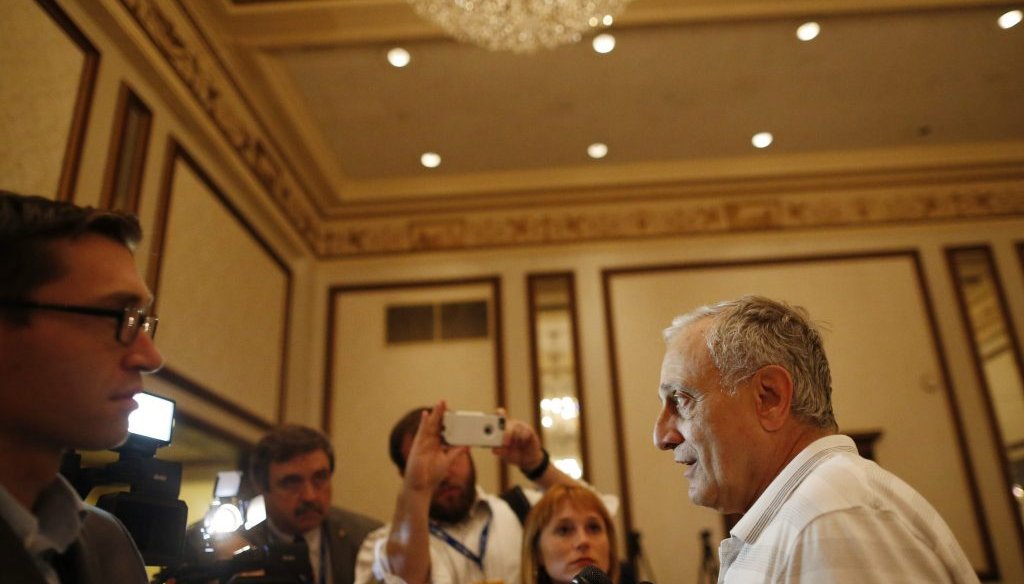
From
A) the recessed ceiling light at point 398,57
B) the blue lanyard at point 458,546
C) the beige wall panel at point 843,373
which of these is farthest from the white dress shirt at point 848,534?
the beige wall panel at point 843,373

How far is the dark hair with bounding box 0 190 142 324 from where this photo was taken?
1.10 metres

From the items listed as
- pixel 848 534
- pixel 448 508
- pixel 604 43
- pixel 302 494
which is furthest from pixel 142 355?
pixel 604 43

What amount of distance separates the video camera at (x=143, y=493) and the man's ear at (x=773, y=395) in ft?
4.05

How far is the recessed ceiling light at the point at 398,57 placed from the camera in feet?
17.1

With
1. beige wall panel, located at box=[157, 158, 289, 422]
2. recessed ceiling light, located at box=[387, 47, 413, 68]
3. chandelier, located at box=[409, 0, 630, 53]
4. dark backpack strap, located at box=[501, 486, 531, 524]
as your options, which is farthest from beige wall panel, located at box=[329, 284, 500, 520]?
dark backpack strap, located at box=[501, 486, 531, 524]

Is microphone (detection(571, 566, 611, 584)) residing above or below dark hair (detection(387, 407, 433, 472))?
below

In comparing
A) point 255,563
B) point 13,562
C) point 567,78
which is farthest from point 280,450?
→ point 567,78

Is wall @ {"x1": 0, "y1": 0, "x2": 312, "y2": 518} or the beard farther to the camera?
wall @ {"x1": 0, "y1": 0, "x2": 312, "y2": 518}

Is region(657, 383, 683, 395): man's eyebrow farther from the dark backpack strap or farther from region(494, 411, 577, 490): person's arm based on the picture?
the dark backpack strap

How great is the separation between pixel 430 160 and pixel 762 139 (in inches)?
111

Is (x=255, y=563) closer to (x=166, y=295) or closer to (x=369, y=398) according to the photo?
(x=166, y=295)

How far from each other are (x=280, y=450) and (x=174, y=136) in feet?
8.28

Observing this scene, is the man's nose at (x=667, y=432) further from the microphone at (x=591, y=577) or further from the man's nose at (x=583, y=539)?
the man's nose at (x=583, y=539)

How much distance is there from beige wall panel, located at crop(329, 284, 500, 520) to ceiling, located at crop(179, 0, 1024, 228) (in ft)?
2.78
